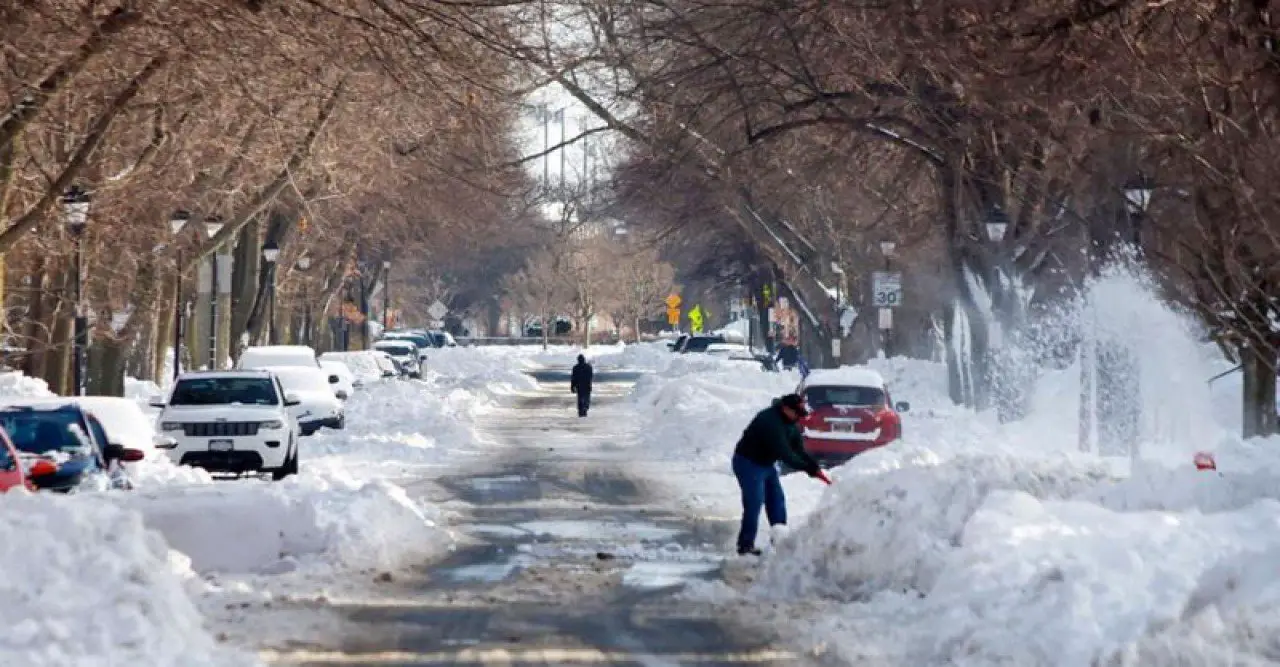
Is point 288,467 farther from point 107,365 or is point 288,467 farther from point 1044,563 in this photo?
point 1044,563

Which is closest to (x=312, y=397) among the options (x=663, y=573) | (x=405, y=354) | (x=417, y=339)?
(x=663, y=573)

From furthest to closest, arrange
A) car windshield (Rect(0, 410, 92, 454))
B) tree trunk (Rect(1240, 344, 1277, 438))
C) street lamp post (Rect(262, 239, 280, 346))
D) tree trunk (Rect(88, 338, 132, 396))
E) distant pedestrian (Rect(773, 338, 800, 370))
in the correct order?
distant pedestrian (Rect(773, 338, 800, 370)), street lamp post (Rect(262, 239, 280, 346)), tree trunk (Rect(88, 338, 132, 396)), tree trunk (Rect(1240, 344, 1277, 438)), car windshield (Rect(0, 410, 92, 454))

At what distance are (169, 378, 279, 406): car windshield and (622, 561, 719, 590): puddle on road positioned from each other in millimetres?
13895

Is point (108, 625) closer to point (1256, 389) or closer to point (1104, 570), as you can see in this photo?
point (1104, 570)

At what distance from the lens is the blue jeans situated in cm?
1948

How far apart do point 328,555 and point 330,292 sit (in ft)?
185

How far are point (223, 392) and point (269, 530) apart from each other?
13913 millimetres

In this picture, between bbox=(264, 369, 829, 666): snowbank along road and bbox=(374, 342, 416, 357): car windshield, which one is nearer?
bbox=(264, 369, 829, 666): snowbank along road

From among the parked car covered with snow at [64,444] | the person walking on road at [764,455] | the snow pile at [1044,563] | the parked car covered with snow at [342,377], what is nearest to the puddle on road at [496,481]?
the parked car covered with snow at [64,444]

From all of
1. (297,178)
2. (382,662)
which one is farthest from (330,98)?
(382,662)

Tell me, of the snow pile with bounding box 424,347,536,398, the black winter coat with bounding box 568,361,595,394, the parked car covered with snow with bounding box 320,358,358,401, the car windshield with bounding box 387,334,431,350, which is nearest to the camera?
the parked car covered with snow with bounding box 320,358,358,401

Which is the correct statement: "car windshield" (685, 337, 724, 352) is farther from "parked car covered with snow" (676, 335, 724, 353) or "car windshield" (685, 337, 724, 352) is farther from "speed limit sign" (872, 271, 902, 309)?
"speed limit sign" (872, 271, 902, 309)

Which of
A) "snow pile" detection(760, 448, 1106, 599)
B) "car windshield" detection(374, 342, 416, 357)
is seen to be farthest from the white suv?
"car windshield" detection(374, 342, 416, 357)

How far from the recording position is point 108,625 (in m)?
11.1
